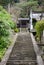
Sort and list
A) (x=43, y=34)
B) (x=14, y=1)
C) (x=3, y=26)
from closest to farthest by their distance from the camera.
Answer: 1. (x=3, y=26)
2. (x=43, y=34)
3. (x=14, y=1)

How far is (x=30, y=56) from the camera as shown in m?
12.9

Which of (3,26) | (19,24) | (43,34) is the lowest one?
(19,24)

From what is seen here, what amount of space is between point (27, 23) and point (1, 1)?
699 centimetres

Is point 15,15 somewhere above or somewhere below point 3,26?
below

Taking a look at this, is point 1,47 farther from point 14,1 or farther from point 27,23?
point 14,1

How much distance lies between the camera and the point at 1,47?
14602 mm

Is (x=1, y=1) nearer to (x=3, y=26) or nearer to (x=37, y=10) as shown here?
(x=37, y=10)

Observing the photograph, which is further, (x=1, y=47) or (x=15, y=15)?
(x=15, y=15)

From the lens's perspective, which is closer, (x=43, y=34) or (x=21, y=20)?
(x=43, y=34)

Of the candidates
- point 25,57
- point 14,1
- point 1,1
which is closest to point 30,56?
point 25,57

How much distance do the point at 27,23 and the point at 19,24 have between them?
54.6 inches

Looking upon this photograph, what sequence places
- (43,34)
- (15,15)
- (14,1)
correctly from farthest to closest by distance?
(14,1) < (15,15) < (43,34)

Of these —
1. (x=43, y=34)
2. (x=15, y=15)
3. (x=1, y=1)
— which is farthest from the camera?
(x=15, y=15)

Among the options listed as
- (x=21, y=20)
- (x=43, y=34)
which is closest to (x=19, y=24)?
(x=21, y=20)
